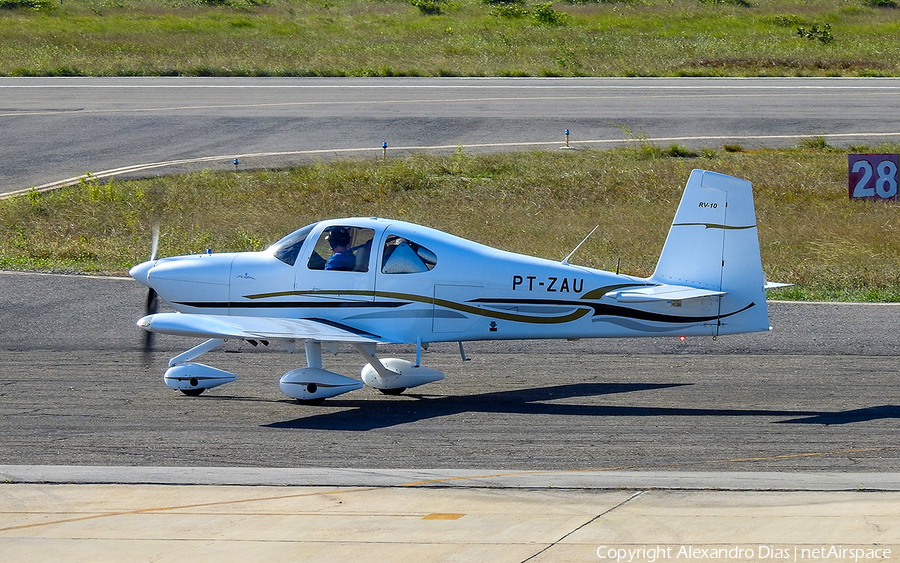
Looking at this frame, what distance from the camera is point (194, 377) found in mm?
12836

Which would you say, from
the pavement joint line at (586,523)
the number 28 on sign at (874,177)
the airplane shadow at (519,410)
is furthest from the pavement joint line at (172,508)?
the number 28 on sign at (874,177)

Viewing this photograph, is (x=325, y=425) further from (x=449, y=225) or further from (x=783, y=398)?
(x=449, y=225)

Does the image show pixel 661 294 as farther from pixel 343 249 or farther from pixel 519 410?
pixel 343 249

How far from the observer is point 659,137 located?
31.1 metres

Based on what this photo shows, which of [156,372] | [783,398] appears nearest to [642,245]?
[783,398]

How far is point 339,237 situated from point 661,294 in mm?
3963

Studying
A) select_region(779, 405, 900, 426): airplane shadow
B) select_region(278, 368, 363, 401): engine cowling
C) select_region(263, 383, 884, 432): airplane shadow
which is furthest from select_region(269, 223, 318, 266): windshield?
select_region(779, 405, 900, 426): airplane shadow

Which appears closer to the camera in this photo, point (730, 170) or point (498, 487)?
point (498, 487)

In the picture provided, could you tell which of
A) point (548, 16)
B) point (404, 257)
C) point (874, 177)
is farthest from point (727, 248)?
point (548, 16)

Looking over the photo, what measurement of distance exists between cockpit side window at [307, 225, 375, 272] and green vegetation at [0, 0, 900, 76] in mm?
30417

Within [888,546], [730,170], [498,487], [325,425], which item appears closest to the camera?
[888,546]

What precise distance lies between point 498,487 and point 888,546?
3.20m

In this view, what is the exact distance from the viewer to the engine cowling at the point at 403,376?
12953mm

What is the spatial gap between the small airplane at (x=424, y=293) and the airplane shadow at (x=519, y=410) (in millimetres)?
362
